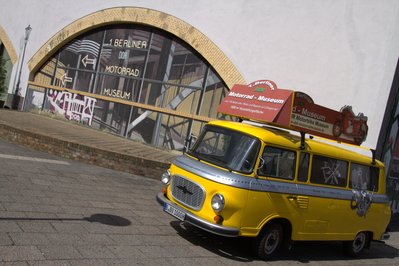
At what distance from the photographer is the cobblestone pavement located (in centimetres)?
555

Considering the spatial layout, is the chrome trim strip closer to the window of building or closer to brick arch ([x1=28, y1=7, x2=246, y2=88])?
brick arch ([x1=28, y1=7, x2=246, y2=88])

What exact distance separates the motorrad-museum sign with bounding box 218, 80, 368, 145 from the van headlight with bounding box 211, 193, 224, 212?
155cm

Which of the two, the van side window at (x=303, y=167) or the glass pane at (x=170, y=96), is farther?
the glass pane at (x=170, y=96)

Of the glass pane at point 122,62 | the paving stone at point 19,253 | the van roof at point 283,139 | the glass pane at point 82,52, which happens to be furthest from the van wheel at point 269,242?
the glass pane at point 82,52

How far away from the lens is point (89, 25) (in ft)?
63.3

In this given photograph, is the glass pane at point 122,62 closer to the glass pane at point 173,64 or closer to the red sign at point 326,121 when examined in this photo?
the glass pane at point 173,64

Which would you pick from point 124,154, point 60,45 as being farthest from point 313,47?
point 60,45

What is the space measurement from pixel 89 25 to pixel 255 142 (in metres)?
14.4

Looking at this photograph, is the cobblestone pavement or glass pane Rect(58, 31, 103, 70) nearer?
the cobblestone pavement

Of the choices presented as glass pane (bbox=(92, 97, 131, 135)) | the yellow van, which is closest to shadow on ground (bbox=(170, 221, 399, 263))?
the yellow van

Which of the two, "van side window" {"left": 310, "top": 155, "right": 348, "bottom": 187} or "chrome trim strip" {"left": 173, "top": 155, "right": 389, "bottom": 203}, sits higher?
"van side window" {"left": 310, "top": 155, "right": 348, "bottom": 187}

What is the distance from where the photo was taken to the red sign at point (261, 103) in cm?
719

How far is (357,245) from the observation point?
8.79 metres

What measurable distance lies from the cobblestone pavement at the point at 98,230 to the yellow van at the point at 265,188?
482 mm
